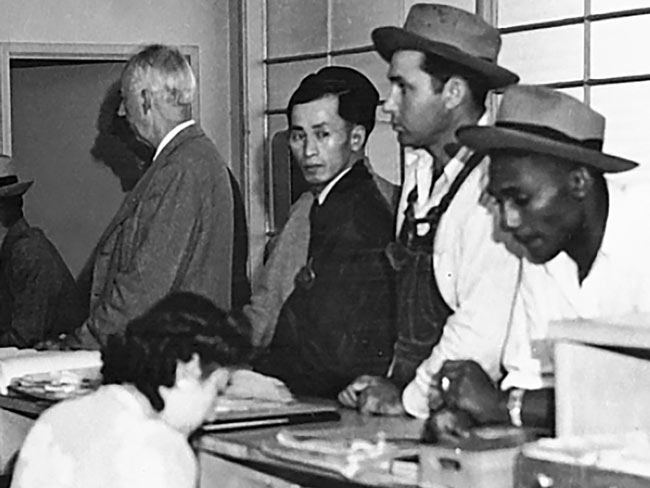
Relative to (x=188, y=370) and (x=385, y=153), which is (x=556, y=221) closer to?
(x=188, y=370)

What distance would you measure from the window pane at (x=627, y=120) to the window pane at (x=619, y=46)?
0.14 ft

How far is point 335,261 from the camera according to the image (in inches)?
111

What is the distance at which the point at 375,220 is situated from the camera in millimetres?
2869

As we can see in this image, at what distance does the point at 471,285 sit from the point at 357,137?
0.74 meters

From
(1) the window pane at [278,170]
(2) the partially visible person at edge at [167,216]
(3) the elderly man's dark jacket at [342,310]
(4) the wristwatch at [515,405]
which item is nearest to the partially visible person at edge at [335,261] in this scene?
(3) the elderly man's dark jacket at [342,310]

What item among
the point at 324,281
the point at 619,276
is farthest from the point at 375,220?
the point at 619,276

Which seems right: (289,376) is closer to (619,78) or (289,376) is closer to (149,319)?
(149,319)

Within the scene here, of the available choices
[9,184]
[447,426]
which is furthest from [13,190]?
[447,426]

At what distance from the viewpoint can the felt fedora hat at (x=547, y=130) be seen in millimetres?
2006

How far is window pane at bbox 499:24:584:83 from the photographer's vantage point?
3562mm

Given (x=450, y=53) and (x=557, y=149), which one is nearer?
(x=557, y=149)

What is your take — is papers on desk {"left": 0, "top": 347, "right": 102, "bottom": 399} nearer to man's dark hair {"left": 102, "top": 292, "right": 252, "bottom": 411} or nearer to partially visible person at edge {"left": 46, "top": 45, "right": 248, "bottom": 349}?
partially visible person at edge {"left": 46, "top": 45, "right": 248, "bottom": 349}

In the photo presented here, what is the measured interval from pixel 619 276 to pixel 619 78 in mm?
1460

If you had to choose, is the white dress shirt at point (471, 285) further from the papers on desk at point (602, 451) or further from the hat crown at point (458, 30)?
the papers on desk at point (602, 451)
